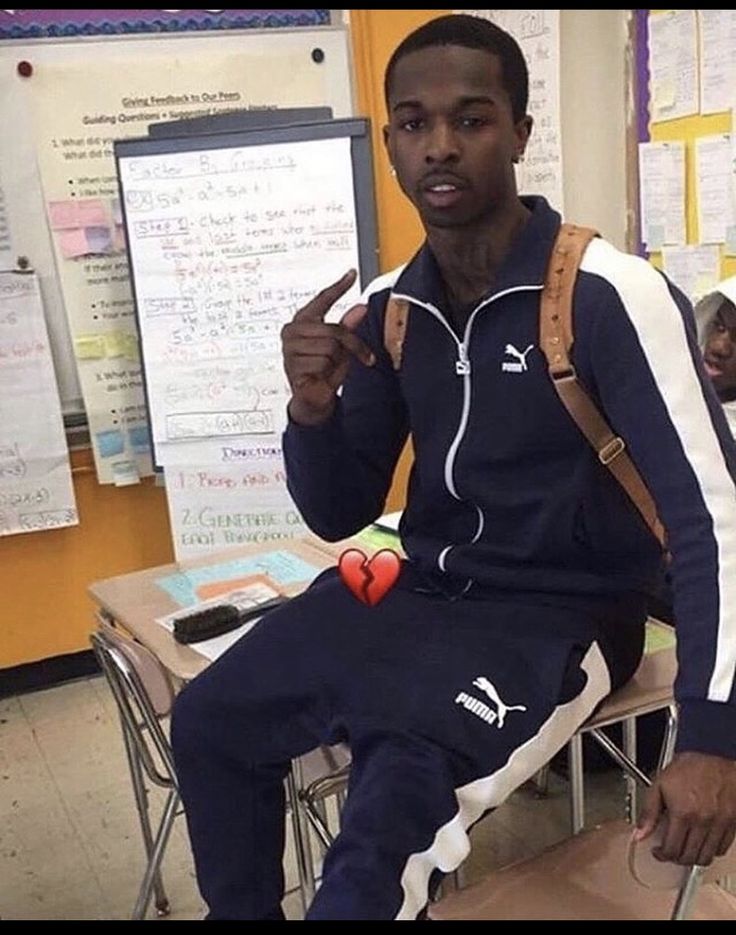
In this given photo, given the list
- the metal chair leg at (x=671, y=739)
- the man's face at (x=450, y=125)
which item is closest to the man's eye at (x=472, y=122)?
the man's face at (x=450, y=125)

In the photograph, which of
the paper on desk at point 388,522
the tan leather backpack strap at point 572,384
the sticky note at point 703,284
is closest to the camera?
the tan leather backpack strap at point 572,384

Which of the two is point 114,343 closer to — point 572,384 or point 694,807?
point 572,384

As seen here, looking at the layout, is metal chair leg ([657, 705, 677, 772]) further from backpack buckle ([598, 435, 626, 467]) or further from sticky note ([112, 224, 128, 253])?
sticky note ([112, 224, 128, 253])

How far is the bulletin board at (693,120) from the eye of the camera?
8.19ft

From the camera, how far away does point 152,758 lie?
1.19 m

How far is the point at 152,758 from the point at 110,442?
177 cm

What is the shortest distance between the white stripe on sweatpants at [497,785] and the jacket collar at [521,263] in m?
0.38

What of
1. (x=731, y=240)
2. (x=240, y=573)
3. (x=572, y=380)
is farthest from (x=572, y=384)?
(x=731, y=240)

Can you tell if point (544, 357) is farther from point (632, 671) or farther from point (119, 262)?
point (119, 262)

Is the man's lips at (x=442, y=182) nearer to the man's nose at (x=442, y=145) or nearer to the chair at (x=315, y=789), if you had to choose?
the man's nose at (x=442, y=145)

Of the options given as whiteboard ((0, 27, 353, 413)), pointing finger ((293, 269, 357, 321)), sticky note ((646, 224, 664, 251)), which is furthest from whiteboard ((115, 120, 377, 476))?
pointing finger ((293, 269, 357, 321))

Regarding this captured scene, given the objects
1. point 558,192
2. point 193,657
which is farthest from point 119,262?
point 193,657

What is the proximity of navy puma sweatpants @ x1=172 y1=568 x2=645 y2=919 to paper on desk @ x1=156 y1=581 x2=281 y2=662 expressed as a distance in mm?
395
